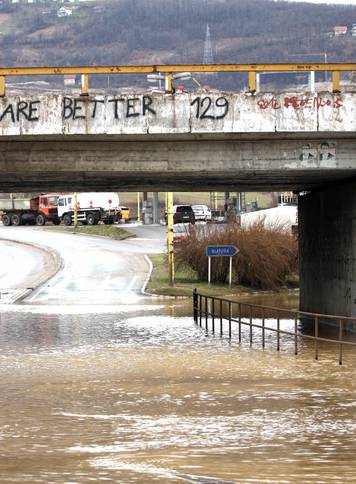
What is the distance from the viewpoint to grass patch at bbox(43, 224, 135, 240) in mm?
79956

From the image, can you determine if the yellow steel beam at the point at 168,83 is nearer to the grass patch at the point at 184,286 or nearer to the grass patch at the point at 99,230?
the grass patch at the point at 184,286

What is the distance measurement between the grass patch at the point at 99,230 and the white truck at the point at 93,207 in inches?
52.8

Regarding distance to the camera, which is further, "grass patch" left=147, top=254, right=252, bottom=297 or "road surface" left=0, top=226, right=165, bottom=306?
"grass patch" left=147, top=254, right=252, bottom=297

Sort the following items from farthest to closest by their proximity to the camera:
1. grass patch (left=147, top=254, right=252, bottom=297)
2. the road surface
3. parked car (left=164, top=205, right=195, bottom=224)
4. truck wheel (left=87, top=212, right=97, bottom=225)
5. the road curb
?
truck wheel (left=87, top=212, right=97, bottom=225)
parked car (left=164, top=205, right=195, bottom=224)
grass patch (left=147, top=254, right=252, bottom=297)
the road curb
the road surface

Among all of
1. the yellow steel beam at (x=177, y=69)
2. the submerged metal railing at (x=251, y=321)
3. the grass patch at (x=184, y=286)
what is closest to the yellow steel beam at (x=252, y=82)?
the yellow steel beam at (x=177, y=69)

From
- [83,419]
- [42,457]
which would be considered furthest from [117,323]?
[42,457]

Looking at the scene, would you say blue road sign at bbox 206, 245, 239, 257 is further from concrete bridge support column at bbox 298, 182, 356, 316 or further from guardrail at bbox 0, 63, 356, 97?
guardrail at bbox 0, 63, 356, 97

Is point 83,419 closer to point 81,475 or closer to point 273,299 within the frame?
point 81,475

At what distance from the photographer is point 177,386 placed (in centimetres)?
1938

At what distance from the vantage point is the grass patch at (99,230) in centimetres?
7996

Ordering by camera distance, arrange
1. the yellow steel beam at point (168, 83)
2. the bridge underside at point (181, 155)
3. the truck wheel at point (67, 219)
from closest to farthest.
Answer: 1. the yellow steel beam at point (168, 83)
2. the bridge underside at point (181, 155)
3. the truck wheel at point (67, 219)

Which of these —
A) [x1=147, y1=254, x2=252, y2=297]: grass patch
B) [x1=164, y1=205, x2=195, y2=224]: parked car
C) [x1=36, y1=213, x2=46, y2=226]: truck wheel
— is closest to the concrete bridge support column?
[x1=147, y1=254, x2=252, y2=297]: grass patch

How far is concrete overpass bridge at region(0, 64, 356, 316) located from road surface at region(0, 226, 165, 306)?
16357 mm

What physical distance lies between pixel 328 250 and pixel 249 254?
18.9m
